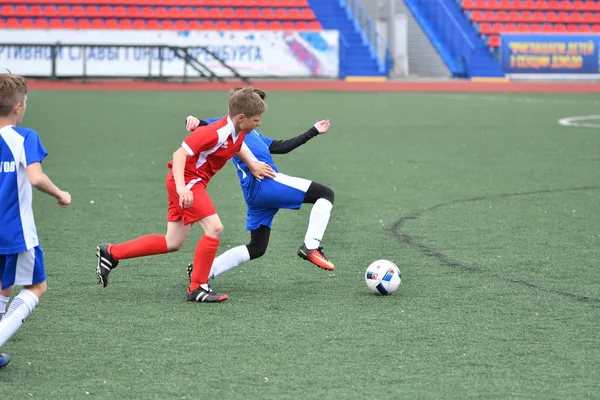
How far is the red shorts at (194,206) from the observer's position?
235 inches

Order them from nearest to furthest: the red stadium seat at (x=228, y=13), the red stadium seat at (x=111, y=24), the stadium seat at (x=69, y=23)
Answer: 1. the stadium seat at (x=69, y=23)
2. the red stadium seat at (x=111, y=24)
3. the red stadium seat at (x=228, y=13)

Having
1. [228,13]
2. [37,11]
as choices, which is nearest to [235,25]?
[228,13]

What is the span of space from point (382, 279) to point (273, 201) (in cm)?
86

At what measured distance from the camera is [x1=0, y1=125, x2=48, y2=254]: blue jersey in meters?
4.46

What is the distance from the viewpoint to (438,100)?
2497 centimetres

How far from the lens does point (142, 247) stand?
248 inches

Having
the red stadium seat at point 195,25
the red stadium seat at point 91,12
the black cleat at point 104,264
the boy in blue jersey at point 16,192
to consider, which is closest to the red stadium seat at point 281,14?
the red stadium seat at point 195,25

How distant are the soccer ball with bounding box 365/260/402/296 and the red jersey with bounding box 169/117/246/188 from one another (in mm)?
1135

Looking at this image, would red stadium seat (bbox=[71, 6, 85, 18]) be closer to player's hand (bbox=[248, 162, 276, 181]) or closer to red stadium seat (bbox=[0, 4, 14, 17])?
red stadium seat (bbox=[0, 4, 14, 17])

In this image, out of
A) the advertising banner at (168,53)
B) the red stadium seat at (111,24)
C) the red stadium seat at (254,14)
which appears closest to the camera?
the advertising banner at (168,53)

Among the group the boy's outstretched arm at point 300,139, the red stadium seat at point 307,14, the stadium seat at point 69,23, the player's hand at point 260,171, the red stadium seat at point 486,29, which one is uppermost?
the red stadium seat at point 307,14

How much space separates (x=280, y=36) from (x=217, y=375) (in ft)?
86.5

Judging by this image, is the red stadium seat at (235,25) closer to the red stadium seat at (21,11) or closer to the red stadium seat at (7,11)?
the red stadium seat at (21,11)

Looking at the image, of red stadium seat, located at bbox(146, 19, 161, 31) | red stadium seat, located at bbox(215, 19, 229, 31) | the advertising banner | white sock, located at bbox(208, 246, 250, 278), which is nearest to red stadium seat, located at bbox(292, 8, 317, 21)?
the advertising banner
